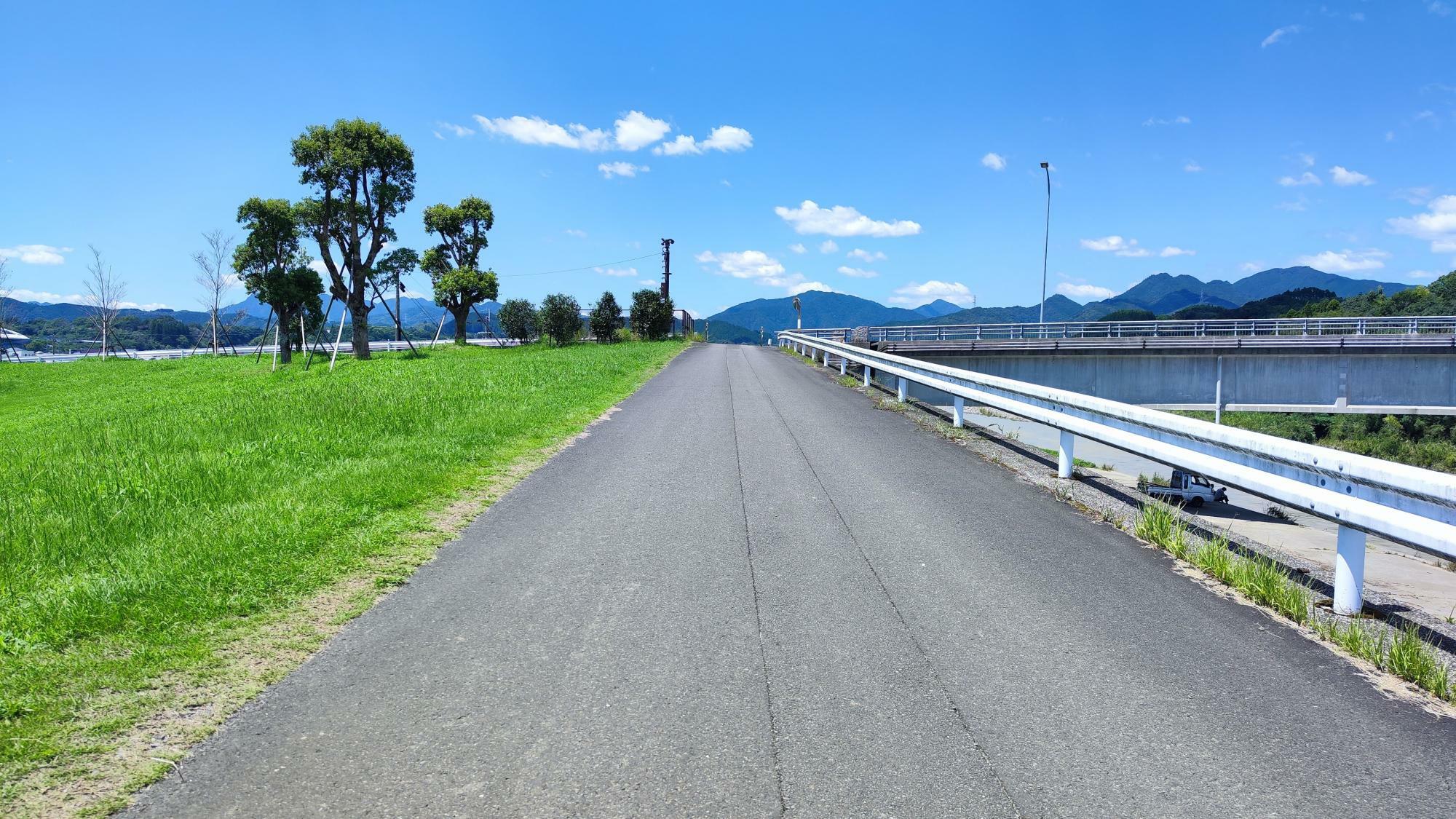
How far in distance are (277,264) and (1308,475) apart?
49655 mm

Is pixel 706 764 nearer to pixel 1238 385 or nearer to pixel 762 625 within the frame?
pixel 762 625

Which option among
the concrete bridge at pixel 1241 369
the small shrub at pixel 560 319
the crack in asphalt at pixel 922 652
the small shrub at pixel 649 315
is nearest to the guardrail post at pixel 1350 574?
the crack in asphalt at pixel 922 652

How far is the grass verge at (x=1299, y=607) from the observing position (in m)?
3.82

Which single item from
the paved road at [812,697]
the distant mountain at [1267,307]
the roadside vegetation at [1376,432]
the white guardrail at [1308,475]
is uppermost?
the distant mountain at [1267,307]

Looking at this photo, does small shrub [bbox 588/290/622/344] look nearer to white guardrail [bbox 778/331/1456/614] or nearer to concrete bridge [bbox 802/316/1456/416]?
concrete bridge [bbox 802/316/1456/416]

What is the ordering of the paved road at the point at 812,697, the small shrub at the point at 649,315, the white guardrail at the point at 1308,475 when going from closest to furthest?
the paved road at the point at 812,697
the white guardrail at the point at 1308,475
the small shrub at the point at 649,315

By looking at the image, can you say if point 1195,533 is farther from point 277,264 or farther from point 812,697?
point 277,264

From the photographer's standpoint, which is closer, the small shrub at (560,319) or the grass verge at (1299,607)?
the grass verge at (1299,607)

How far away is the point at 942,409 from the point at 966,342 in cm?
2602

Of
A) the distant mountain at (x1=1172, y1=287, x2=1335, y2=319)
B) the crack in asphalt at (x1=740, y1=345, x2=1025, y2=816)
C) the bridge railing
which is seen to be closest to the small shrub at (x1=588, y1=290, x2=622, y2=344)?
the bridge railing

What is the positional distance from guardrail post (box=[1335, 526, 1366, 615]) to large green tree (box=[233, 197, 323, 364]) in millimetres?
44924

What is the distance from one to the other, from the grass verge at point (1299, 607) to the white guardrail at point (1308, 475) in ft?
0.85

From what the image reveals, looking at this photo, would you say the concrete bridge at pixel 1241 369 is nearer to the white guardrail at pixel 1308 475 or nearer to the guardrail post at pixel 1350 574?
the white guardrail at pixel 1308 475

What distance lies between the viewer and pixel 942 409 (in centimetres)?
1625
